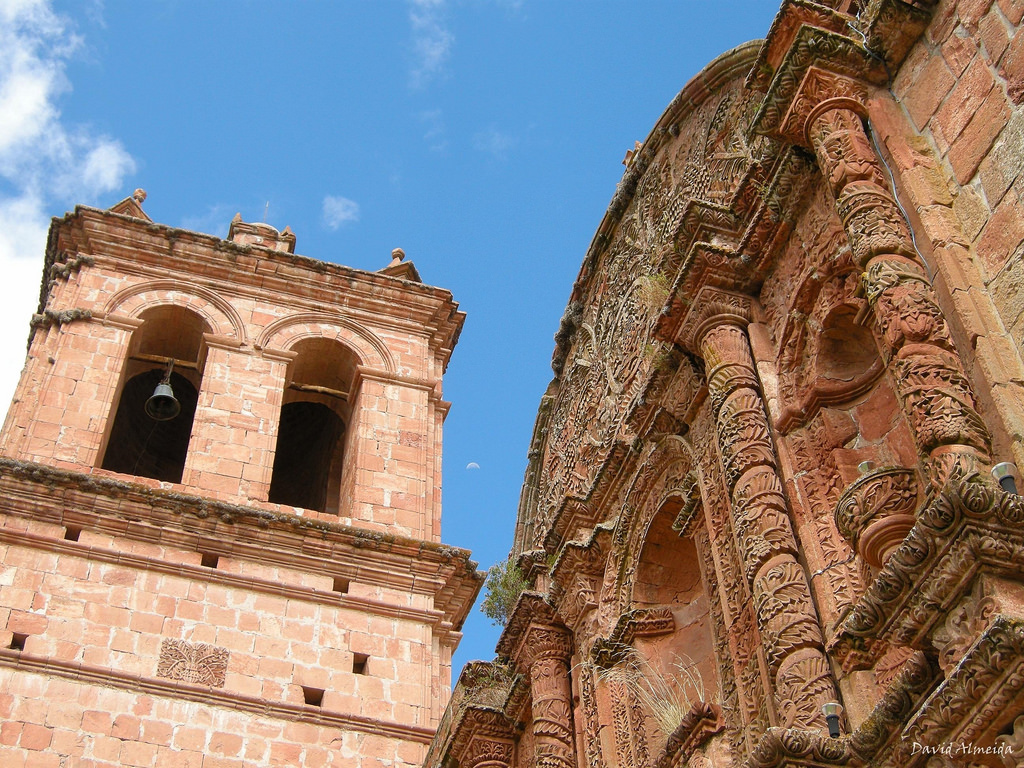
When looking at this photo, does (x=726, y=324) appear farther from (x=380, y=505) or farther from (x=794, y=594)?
(x=380, y=505)

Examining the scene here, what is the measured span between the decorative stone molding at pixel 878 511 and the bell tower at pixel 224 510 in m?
8.80

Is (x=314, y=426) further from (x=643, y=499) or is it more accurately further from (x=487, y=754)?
(x=643, y=499)

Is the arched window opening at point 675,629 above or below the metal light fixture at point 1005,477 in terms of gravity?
above

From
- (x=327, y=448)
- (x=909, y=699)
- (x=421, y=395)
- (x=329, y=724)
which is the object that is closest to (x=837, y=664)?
(x=909, y=699)

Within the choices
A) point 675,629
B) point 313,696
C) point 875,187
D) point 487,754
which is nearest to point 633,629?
point 675,629

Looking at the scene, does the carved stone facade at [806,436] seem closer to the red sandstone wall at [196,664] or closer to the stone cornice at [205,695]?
the stone cornice at [205,695]

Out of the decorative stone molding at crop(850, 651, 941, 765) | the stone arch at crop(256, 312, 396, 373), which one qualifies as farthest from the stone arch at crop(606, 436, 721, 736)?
the stone arch at crop(256, 312, 396, 373)

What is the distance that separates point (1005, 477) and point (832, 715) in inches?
48.5

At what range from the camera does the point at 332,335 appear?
1841cm

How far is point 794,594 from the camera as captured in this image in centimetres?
583

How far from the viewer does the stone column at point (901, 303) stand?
4.85 m

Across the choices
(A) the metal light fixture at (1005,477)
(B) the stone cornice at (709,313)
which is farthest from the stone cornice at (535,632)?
(A) the metal light fixture at (1005,477)

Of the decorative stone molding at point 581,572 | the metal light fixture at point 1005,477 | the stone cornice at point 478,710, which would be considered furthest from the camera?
the stone cornice at point 478,710

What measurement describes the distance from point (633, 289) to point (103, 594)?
22.5ft
